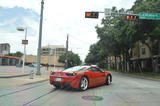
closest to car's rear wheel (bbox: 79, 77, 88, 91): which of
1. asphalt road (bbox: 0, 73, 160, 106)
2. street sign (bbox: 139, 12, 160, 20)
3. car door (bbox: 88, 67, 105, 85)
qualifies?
asphalt road (bbox: 0, 73, 160, 106)

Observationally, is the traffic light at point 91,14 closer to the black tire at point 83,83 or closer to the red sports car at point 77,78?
the red sports car at point 77,78

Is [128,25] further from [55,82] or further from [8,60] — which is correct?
[8,60]

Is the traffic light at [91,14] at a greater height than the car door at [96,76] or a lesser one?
greater

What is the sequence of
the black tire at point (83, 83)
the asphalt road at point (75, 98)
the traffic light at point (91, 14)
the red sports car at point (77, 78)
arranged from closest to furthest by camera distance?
the asphalt road at point (75, 98)
the red sports car at point (77, 78)
the black tire at point (83, 83)
the traffic light at point (91, 14)

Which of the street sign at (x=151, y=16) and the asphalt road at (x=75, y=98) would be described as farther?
the street sign at (x=151, y=16)

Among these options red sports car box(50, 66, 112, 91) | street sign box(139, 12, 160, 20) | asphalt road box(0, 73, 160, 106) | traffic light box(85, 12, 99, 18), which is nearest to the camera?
asphalt road box(0, 73, 160, 106)

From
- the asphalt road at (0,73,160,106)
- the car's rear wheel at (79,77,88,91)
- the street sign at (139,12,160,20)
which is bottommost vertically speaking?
the asphalt road at (0,73,160,106)

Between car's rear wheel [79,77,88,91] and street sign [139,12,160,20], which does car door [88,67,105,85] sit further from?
street sign [139,12,160,20]

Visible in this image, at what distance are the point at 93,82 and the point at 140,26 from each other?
560 inches

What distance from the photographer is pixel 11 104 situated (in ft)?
15.5

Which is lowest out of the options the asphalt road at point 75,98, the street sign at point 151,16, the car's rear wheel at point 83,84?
the asphalt road at point 75,98

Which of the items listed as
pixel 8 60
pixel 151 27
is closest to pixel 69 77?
pixel 151 27

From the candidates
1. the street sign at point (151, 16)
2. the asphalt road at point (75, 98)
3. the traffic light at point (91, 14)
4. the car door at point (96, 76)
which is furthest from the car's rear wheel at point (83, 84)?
the street sign at point (151, 16)

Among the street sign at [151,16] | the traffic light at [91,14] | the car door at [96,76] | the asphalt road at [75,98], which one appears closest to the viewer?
the asphalt road at [75,98]
